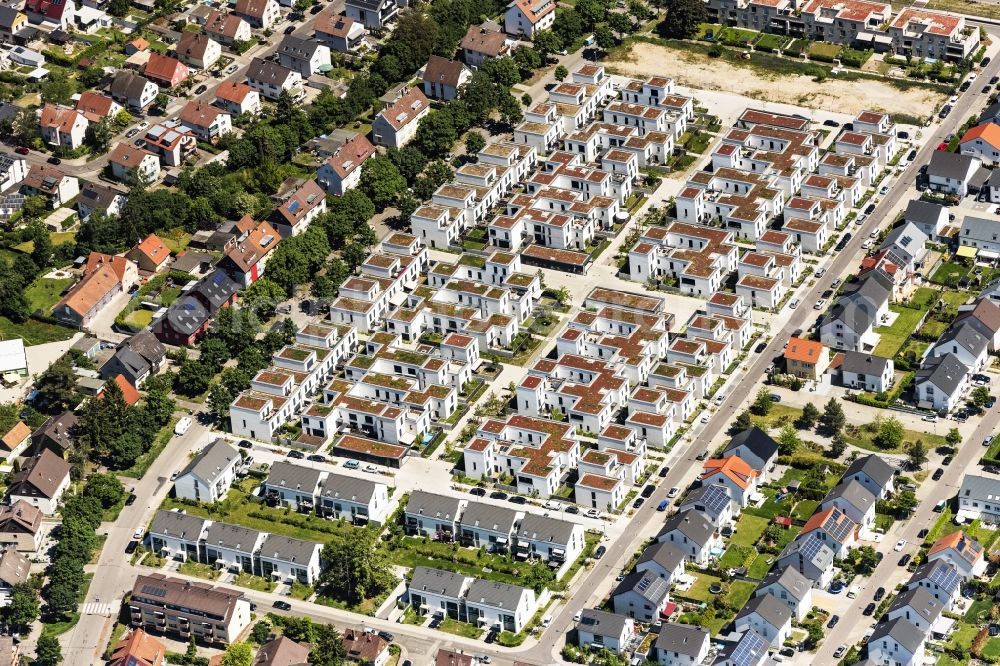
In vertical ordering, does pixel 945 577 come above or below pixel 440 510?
above

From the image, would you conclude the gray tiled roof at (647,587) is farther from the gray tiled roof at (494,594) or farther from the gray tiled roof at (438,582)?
the gray tiled roof at (438,582)

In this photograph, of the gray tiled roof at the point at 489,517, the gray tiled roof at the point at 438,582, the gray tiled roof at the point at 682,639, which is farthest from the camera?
the gray tiled roof at the point at 489,517

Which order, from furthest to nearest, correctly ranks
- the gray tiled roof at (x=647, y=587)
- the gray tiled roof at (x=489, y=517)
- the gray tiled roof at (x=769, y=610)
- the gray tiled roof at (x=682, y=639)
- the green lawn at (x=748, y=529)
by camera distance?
the gray tiled roof at (x=489, y=517) < the green lawn at (x=748, y=529) < the gray tiled roof at (x=647, y=587) < the gray tiled roof at (x=769, y=610) < the gray tiled roof at (x=682, y=639)

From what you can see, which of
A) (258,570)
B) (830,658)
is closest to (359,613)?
(258,570)

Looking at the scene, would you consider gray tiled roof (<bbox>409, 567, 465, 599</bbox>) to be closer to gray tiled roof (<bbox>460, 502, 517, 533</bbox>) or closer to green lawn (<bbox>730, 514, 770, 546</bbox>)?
gray tiled roof (<bbox>460, 502, 517, 533</bbox>)

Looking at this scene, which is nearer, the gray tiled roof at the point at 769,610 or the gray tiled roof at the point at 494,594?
the gray tiled roof at the point at 769,610

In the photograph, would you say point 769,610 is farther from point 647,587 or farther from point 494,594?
point 494,594

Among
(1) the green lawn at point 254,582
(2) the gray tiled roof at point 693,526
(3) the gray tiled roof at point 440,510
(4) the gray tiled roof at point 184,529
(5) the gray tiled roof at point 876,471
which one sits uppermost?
(5) the gray tiled roof at point 876,471

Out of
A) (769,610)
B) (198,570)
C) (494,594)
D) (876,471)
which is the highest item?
(876,471)

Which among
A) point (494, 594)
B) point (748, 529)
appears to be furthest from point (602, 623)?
point (748, 529)

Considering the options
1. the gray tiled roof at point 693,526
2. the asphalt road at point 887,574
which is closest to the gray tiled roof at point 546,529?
the gray tiled roof at point 693,526
